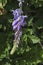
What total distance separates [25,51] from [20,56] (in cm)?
5

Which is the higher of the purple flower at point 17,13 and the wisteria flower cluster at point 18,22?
the purple flower at point 17,13

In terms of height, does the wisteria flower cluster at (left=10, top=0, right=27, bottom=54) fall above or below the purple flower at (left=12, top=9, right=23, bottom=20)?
below

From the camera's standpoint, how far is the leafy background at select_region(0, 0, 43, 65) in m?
1.43

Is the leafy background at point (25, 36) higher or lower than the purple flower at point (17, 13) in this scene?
lower

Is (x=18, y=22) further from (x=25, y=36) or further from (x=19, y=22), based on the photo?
(x=25, y=36)

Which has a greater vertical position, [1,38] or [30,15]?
[30,15]

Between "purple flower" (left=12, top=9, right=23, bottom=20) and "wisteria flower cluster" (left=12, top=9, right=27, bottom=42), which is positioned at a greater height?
"purple flower" (left=12, top=9, right=23, bottom=20)

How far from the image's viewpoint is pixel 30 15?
1447mm

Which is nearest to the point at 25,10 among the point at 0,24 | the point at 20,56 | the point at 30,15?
the point at 30,15

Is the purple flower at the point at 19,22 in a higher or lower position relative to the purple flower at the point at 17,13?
lower

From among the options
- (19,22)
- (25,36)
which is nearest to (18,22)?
(19,22)

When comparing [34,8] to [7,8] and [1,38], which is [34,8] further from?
[1,38]

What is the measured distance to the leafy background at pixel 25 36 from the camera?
1.43 meters

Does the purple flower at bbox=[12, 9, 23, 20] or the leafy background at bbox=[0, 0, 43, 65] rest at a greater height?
the purple flower at bbox=[12, 9, 23, 20]
